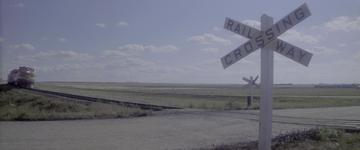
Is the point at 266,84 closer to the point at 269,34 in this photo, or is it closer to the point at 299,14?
the point at 269,34

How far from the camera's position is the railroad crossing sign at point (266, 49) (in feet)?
19.6

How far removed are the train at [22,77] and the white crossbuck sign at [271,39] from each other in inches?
1710

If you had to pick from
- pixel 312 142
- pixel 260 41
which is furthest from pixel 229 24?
pixel 312 142

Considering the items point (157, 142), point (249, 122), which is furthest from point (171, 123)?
point (157, 142)

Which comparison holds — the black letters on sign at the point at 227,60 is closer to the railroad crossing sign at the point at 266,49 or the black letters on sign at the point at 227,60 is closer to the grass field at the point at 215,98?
the railroad crossing sign at the point at 266,49

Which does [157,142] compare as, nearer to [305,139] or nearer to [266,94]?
[305,139]

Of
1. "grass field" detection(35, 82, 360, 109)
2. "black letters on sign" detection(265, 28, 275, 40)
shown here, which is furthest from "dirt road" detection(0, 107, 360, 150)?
"grass field" detection(35, 82, 360, 109)

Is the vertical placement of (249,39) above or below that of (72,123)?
above

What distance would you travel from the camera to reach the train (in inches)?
1863

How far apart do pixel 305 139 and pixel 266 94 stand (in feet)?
18.9

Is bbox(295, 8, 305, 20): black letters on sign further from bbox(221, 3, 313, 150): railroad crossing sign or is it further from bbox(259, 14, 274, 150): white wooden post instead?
bbox(259, 14, 274, 150): white wooden post

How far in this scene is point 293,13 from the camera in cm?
594

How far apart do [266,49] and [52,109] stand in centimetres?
2328

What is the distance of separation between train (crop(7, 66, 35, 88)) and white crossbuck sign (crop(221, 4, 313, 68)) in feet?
143
